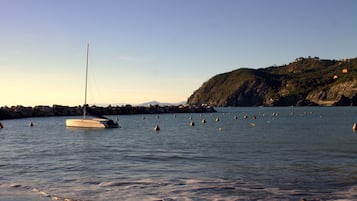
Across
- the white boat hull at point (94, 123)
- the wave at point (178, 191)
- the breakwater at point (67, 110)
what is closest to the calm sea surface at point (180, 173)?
the wave at point (178, 191)

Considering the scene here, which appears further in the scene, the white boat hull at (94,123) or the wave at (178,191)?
the white boat hull at (94,123)

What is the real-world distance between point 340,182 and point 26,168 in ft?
55.6

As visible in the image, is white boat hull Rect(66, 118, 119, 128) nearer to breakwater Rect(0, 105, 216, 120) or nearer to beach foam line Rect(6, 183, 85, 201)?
breakwater Rect(0, 105, 216, 120)

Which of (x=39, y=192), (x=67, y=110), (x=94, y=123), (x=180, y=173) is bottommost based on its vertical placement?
(x=39, y=192)

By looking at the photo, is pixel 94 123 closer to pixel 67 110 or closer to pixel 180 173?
pixel 180 173

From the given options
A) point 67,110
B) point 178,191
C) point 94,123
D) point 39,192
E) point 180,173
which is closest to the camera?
point 39,192

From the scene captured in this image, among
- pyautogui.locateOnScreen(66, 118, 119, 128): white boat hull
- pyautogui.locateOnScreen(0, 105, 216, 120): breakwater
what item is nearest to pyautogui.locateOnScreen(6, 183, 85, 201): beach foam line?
pyautogui.locateOnScreen(66, 118, 119, 128): white boat hull

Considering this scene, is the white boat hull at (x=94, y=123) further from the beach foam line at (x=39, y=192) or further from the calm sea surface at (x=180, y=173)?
the beach foam line at (x=39, y=192)

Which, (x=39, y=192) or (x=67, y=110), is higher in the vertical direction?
(x=67, y=110)

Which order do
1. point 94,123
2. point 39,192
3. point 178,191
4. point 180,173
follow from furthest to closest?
point 94,123, point 180,173, point 178,191, point 39,192

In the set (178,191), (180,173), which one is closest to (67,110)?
(180,173)

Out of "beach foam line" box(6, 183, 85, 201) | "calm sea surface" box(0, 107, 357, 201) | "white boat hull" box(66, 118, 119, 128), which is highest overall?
"white boat hull" box(66, 118, 119, 128)

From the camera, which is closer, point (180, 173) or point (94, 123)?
point (180, 173)

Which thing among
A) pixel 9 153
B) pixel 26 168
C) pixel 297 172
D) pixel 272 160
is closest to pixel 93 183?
pixel 26 168
